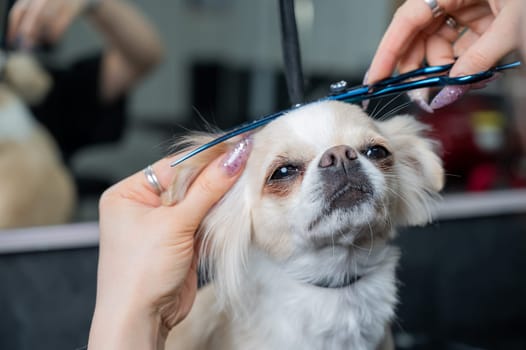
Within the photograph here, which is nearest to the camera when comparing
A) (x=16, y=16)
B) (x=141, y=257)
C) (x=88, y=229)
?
(x=141, y=257)

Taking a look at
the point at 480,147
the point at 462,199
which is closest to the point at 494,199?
the point at 462,199

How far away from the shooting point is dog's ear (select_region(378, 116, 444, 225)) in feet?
2.55

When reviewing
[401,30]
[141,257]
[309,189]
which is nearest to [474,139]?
[401,30]

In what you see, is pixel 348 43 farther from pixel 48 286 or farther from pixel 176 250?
pixel 176 250

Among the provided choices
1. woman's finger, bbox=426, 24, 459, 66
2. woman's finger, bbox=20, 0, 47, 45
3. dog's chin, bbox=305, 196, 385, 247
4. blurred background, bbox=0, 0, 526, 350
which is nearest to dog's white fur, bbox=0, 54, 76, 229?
blurred background, bbox=0, 0, 526, 350

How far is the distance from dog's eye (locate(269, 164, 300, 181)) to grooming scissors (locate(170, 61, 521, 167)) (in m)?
0.06

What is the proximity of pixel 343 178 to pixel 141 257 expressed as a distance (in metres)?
0.22

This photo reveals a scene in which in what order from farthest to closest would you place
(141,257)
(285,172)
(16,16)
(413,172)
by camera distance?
(16,16)
(413,172)
(285,172)
(141,257)

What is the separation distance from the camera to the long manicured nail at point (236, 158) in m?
0.66

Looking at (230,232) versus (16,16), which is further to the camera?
(16,16)

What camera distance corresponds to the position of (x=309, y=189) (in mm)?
649

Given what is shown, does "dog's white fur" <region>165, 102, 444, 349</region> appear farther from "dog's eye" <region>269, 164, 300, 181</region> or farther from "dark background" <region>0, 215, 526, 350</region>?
"dark background" <region>0, 215, 526, 350</region>

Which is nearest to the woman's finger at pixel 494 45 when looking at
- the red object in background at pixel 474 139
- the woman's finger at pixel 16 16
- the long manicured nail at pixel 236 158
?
the long manicured nail at pixel 236 158

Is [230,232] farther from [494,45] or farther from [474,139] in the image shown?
[474,139]
